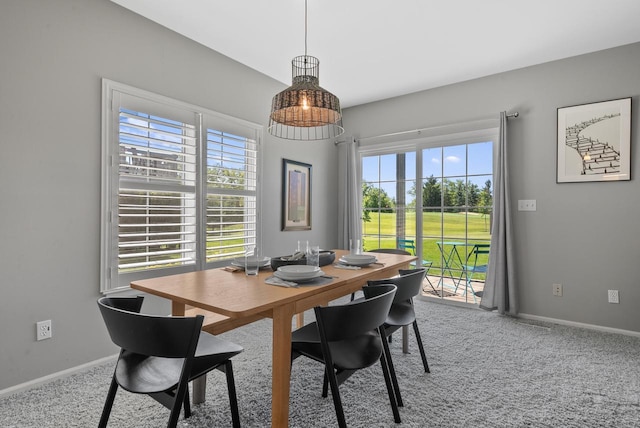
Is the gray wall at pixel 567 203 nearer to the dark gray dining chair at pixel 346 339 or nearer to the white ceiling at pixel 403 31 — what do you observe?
the white ceiling at pixel 403 31

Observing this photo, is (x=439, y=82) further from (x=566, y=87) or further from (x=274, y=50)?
(x=274, y=50)

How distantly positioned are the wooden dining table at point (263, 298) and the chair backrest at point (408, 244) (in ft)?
7.99

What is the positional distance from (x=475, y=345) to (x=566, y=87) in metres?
2.59

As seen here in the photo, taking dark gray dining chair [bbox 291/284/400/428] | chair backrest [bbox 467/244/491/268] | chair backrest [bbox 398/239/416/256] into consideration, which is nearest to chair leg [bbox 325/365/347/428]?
dark gray dining chair [bbox 291/284/400/428]

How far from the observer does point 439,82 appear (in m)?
3.86

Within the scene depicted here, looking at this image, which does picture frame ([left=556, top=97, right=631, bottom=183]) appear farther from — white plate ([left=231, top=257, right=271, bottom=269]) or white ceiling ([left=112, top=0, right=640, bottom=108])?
white plate ([left=231, top=257, right=271, bottom=269])

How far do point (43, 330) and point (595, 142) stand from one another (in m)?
4.59

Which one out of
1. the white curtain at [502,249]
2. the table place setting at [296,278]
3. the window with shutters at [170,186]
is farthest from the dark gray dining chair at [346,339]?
the white curtain at [502,249]

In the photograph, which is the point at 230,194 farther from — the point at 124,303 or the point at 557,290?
the point at 557,290

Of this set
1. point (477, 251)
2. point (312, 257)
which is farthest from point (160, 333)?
point (477, 251)

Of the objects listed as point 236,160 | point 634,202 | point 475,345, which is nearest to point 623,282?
point 634,202

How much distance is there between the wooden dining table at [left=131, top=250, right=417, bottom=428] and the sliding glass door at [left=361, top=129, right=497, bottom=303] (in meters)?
2.37

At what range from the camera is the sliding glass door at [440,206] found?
3809 mm

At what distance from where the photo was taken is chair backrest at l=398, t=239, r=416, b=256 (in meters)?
4.27
